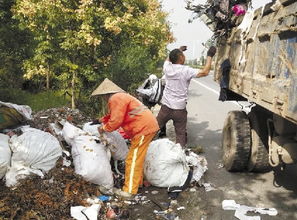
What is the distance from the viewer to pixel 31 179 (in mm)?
4059

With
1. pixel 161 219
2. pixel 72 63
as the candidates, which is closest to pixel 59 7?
pixel 72 63

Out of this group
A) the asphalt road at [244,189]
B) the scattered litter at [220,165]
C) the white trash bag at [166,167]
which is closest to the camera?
the asphalt road at [244,189]

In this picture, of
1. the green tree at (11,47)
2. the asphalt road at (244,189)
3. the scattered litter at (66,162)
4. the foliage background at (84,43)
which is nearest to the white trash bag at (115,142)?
the scattered litter at (66,162)

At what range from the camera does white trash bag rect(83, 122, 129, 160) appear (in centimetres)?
493

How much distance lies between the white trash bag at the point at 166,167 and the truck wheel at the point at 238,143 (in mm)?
798

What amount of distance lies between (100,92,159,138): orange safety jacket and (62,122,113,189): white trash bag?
30 cm

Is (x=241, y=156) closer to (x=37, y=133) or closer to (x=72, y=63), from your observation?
(x=37, y=133)

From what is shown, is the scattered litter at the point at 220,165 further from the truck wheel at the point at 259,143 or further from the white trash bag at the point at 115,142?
the white trash bag at the point at 115,142

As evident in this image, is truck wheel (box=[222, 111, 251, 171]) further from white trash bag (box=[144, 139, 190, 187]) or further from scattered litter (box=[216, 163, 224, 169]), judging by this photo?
white trash bag (box=[144, 139, 190, 187])

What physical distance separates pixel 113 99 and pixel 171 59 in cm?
148

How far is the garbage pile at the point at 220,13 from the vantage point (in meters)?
5.50

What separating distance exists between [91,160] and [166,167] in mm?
962

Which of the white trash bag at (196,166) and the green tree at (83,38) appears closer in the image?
the white trash bag at (196,166)

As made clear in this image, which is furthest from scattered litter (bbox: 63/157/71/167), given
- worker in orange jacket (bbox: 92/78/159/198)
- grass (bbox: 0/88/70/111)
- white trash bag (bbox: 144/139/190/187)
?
grass (bbox: 0/88/70/111)
